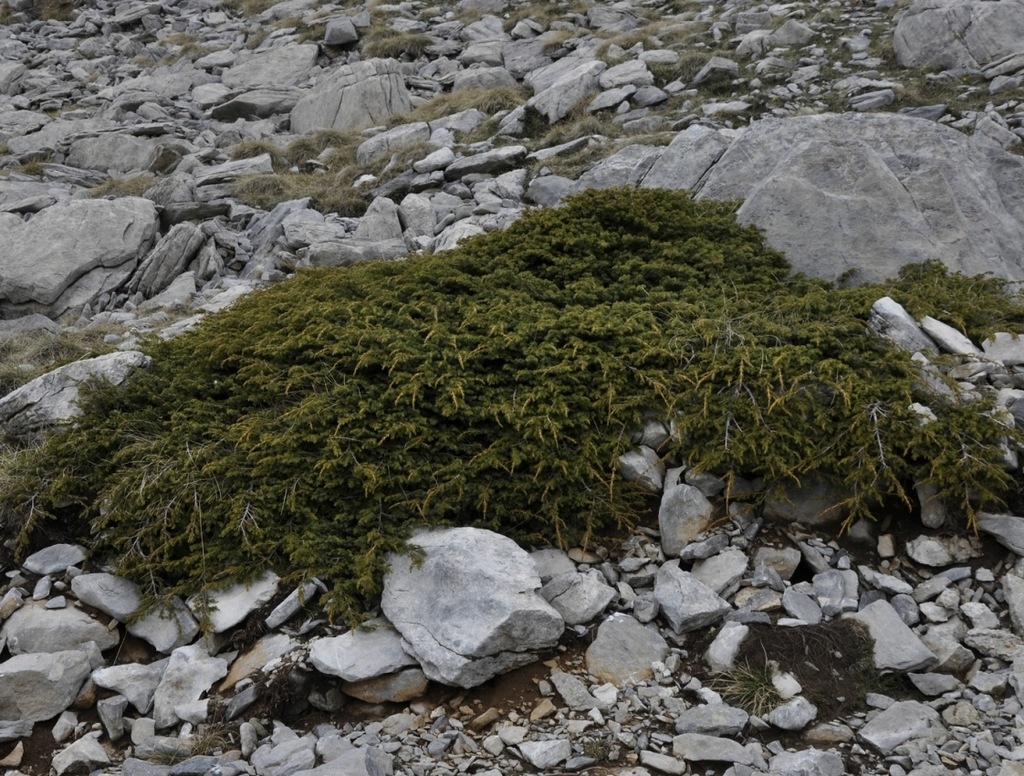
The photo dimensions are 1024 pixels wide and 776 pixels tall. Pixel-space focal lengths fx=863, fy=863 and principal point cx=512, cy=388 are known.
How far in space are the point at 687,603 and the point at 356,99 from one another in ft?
60.3

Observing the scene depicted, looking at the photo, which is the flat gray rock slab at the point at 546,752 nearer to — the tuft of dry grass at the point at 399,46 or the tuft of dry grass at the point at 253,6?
the tuft of dry grass at the point at 399,46

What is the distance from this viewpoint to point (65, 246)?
44.8ft

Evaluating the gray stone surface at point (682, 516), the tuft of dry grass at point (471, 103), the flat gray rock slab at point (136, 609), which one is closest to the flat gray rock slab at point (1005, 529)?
the gray stone surface at point (682, 516)

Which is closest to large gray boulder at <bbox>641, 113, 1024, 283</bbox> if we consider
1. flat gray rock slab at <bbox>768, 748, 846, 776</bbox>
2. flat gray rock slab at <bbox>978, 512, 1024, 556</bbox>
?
flat gray rock slab at <bbox>978, 512, 1024, 556</bbox>

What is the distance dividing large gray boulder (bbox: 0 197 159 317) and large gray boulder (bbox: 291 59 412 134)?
7.24 m

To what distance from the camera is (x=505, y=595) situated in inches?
200

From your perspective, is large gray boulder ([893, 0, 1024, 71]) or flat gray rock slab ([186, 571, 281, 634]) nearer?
flat gray rock slab ([186, 571, 281, 634])

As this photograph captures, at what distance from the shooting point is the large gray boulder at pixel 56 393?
6.98 m

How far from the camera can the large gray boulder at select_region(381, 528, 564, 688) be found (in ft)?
16.2

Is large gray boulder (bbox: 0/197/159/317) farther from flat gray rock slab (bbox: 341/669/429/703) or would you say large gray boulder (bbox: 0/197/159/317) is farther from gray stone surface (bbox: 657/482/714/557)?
gray stone surface (bbox: 657/482/714/557)

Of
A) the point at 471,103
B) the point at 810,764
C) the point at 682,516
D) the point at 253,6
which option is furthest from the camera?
the point at 253,6

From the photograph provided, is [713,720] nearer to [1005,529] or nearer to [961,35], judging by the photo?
[1005,529]

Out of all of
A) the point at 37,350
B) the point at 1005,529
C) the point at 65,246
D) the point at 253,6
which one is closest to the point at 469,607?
the point at 1005,529

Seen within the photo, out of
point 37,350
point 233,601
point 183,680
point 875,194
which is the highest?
point 875,194
